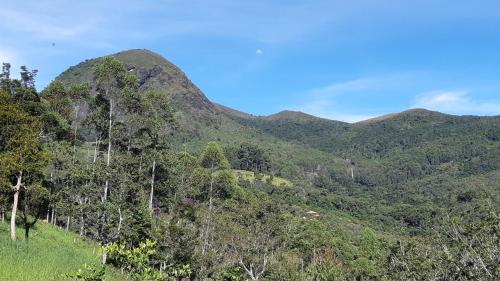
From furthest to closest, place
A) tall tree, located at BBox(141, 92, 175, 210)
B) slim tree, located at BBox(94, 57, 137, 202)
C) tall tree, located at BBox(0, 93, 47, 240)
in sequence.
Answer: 1. tall tree, located at BBox(141, 92, 175, 210)
2. slim tree, located at BBox(94, 57, 137, 202)
3. tall tree, located at BBox(0, 93, 47, 240)

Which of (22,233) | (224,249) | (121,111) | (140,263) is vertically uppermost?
(121,111)

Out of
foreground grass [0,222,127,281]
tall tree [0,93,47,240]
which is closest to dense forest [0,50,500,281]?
tall tree [0,93,47,240]

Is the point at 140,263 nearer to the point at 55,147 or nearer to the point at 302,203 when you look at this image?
the point at 55,147

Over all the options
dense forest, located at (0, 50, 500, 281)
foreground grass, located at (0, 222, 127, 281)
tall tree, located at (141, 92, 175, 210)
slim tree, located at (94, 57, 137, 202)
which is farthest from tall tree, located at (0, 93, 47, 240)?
tall tree, located at (141, 92, 175, 210)

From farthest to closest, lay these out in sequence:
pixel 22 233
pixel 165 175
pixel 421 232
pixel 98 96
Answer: pixel 421 232, pixel 165 175, pixel 98 96, pixel 22 233

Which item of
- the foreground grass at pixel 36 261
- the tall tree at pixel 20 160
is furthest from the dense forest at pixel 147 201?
the foreground grass at pixel 36 261

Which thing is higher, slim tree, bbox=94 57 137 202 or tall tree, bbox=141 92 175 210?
slim tree, bbox=94 57 137 202

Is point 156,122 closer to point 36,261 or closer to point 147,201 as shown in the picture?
point 147,201

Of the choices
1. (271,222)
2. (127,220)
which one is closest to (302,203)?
(271,222)

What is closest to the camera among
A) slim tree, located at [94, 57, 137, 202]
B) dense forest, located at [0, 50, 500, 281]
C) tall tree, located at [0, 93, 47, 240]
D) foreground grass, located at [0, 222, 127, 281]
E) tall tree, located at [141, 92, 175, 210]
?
foreground grass, located at [0, 222, 127, 281]

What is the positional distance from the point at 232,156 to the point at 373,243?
100662 millimetres

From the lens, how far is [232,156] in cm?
19025

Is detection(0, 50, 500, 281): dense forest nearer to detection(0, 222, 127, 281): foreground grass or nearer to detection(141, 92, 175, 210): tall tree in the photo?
detection(141, 92, 175, 210): tall tree

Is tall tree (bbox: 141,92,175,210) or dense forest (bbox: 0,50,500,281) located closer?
dense forest (bbox: 0,50,500,281)
